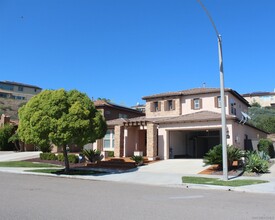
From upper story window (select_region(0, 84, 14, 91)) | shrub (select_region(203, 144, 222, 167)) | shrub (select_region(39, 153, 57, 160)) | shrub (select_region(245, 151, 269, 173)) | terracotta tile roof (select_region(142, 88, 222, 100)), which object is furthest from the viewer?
upper story window (select_region(0, 84, 14, 91))

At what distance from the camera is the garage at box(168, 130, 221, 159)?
100 feet

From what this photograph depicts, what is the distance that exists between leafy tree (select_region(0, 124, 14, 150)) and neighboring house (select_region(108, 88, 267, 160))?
19.9 m

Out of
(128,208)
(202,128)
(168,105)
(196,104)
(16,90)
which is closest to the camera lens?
(128,208)

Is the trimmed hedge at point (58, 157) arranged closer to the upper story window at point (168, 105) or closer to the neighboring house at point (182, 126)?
the neighboring house at point (182, 126)

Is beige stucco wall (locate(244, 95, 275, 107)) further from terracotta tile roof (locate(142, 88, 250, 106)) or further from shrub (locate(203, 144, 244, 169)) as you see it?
shrub (locate(203, 144, 244, 169))

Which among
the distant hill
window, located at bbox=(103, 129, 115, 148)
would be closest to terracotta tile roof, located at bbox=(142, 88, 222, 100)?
window, located at bbox=(103, 129, 115, 148)

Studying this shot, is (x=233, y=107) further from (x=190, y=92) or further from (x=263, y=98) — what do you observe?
(x=263, y=98)

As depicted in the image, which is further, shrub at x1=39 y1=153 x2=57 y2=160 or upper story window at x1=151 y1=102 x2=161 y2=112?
upper story window at x1=151 y1=102 x2=161 y2=112

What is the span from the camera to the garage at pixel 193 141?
3062 cm

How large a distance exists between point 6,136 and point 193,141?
2649 cm

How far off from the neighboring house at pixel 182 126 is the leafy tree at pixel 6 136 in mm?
19906

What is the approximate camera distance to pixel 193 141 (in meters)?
32.8

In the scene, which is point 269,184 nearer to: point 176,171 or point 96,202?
point 176,171

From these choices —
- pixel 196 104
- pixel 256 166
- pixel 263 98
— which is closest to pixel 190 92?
pixel 196 104
